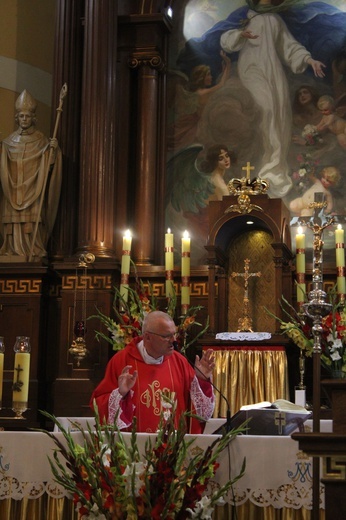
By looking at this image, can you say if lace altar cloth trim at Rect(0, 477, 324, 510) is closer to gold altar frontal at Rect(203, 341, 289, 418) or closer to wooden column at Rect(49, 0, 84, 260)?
gold altar frontal at Rect(203, 341, 289, 418)

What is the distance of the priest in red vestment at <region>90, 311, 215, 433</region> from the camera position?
5.79 metres

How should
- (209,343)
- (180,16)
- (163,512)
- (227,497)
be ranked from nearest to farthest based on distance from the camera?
1. (163,512)
2. (227,497)
3. (209,343)
4. (180,16)

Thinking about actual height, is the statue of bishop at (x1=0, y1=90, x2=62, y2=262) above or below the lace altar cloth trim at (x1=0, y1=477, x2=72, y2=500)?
above

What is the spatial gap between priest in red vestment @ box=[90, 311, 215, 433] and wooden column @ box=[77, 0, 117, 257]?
121 inches

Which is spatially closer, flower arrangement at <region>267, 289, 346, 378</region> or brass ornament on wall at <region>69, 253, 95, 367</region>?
flower arrangement at <region>267, 289, 346, 378</region>

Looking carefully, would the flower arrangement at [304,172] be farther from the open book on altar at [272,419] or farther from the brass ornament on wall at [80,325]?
the open book on altar at [272,419]

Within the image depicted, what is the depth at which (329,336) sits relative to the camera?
25.0 feet

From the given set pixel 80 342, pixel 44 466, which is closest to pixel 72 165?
pixel 80 342

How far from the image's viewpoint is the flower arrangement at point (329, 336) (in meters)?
7.62

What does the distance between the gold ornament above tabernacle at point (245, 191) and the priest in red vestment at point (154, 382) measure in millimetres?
2860

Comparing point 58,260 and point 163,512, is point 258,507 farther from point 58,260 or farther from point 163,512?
point 58,260

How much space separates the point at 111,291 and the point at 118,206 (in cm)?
126

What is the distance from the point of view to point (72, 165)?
991cm

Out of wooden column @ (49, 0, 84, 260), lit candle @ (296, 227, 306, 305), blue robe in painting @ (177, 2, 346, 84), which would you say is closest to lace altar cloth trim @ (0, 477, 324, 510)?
lit candle @ (296, 227, 306, 305)
